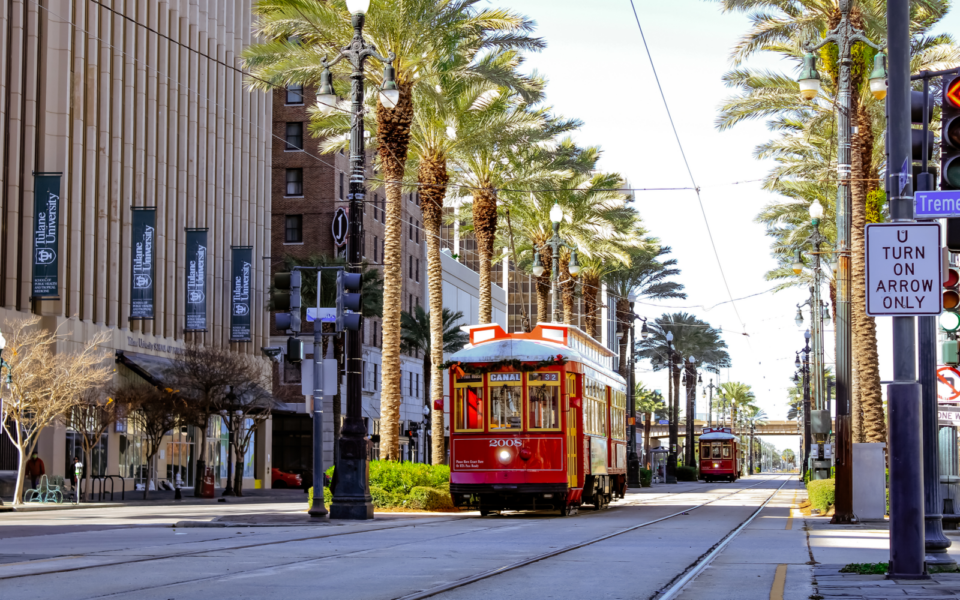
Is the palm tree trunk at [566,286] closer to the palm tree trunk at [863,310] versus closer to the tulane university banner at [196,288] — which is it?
the tulane university banner at [196,288]

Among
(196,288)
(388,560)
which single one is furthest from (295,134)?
(388,560)

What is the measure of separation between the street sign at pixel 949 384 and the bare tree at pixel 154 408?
2875 centimetres

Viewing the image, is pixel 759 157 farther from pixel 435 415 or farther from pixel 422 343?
pixel 422 343

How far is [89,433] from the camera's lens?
41.5 metres

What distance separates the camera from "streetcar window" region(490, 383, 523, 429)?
2541 cm

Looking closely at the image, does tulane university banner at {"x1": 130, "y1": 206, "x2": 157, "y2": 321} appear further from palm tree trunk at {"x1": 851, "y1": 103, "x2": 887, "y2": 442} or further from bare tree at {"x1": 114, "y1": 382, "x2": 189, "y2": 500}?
palm tree trunk at {"x1": 851, "y1": 103, "x2": 887, "y2": 442}

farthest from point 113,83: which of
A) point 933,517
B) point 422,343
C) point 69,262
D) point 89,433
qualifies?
point 933,517

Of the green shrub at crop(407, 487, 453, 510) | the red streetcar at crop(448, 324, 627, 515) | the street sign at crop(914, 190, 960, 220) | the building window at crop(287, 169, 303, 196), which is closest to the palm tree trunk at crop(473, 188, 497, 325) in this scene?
the green shrub at crop(407, 487, 453, 510)

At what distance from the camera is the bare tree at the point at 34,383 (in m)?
35.6

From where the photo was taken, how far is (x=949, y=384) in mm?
19031

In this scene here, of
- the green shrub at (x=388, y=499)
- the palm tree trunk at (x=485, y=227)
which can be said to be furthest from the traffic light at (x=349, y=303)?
the palm tree trunk at (x=485, y=227)

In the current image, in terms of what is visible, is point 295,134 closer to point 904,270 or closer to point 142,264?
point 142,264

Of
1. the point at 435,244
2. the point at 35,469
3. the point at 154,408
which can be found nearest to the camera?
the point at 435,244

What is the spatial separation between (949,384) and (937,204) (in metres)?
8.33
